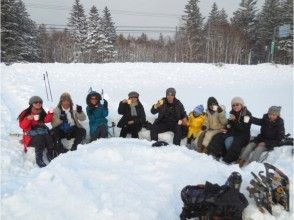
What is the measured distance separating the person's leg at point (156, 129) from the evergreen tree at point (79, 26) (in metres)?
42.9

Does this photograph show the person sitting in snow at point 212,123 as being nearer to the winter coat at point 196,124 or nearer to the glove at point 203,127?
the glove at point 203,127

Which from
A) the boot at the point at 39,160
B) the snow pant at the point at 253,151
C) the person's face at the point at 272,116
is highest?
the person's face at the point at 272,116

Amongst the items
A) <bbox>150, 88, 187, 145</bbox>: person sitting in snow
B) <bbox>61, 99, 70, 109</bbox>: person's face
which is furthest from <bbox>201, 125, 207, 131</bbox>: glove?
<bbox>61, 99, 70, 109</bbox>: person's face

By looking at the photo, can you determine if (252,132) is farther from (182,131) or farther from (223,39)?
(223,39)

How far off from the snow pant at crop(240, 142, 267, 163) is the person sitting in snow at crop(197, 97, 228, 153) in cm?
82

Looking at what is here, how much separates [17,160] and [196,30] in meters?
46.1

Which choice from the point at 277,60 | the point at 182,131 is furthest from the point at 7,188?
the point at 277,60

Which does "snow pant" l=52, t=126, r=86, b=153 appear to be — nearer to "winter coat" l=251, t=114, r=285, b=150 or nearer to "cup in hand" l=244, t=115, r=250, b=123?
"cup in hand" l=244, t=115, r=250, b=123

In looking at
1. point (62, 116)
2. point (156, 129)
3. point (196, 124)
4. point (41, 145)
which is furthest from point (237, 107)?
point (41, 145)

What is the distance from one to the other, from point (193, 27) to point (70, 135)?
146 feet

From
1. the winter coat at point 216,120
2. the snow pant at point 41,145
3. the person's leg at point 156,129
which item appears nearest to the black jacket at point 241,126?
the winter coat at point 216,120

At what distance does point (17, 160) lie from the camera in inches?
316

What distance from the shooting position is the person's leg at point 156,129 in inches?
362

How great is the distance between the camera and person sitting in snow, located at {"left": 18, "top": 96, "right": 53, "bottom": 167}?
818 cm
